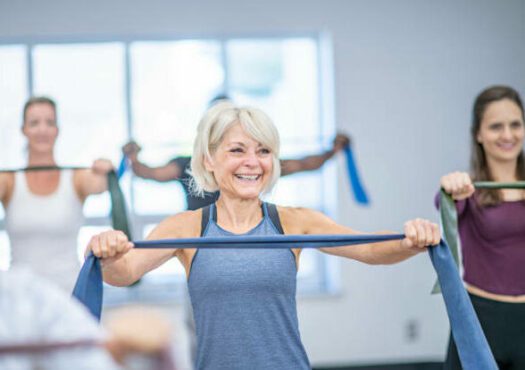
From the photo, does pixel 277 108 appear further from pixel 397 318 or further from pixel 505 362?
pixel 505 362

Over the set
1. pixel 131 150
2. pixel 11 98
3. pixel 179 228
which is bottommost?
pixel 179 228

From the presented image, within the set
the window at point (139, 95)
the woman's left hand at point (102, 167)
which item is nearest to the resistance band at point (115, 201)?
the woman's left hand at point (102, 167)

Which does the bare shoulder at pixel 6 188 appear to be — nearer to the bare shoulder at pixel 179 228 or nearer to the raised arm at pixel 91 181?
the raised arm at pixel 91 181

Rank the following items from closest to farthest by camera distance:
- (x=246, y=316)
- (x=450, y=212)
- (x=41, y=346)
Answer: (x=41, y=346) → (x=246, y=316) → (x=450, y=212)

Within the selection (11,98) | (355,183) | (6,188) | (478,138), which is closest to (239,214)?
(478,138)

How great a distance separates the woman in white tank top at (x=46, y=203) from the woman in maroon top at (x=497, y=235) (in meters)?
1.45

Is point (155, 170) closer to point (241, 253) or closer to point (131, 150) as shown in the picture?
point (131, 150)

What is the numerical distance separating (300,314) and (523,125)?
2.84 meters

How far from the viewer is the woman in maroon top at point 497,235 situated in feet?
8.45

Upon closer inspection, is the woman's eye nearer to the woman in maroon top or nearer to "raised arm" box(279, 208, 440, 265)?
the woman in maroon top

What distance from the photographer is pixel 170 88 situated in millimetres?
5406

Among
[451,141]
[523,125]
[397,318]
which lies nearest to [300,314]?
[397,318]

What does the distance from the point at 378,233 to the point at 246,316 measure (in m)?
0.43

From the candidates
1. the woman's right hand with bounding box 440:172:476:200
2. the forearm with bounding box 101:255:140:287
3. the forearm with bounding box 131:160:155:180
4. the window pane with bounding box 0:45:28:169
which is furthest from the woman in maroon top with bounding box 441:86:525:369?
the window pane with bounding box 0:45:28:169
